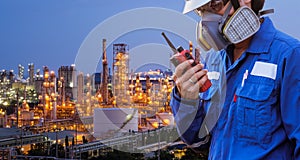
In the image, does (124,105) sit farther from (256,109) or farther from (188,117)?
(256,109)

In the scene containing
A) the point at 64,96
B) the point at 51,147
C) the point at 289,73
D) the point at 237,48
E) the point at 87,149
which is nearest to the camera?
the point at 289,73

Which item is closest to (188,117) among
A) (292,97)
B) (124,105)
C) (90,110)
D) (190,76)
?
(190,76)

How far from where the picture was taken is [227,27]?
2.36 ft

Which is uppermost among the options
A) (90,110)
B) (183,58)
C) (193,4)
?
(193,4)

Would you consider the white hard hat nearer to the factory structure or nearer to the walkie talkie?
the walkie talkie

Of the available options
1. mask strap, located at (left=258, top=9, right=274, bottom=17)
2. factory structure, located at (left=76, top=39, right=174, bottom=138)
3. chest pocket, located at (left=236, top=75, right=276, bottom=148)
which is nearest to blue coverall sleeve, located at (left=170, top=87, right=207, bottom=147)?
chest pocket, located at (left=236, top=75, right=276, bottom=148)

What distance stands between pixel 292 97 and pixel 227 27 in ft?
0.56

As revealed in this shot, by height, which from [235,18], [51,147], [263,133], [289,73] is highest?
[235,18]

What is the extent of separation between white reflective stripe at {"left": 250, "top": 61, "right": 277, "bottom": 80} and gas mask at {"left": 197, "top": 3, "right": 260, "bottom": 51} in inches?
2.5

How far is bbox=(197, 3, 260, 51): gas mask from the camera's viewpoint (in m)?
0.72

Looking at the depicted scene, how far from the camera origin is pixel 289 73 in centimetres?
66

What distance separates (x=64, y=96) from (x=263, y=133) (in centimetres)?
971

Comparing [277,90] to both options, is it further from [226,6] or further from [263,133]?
[226,6]

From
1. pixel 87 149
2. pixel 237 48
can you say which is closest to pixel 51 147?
pixel 87 149
